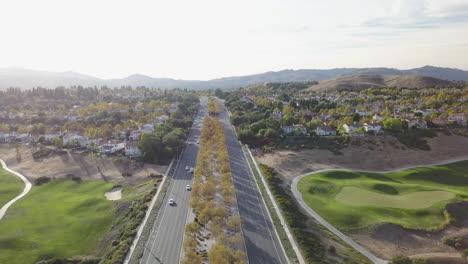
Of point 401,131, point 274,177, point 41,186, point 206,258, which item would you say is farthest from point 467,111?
point 41,186

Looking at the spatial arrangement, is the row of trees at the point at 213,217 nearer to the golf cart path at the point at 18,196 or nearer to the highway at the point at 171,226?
the highway at the point at 171,226

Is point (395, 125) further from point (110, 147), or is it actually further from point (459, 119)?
point (110, 147)

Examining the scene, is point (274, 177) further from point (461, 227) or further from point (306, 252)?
point (461, 227)

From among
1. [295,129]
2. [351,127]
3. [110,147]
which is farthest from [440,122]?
[110,147]


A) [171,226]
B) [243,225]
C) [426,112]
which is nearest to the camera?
[171,226]

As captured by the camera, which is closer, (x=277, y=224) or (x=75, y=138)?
(x=277, y=224)

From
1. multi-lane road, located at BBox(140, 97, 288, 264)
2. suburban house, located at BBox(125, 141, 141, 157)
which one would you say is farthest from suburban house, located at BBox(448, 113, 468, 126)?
suburban house, located at BBox(125, 141, 141, 157)
